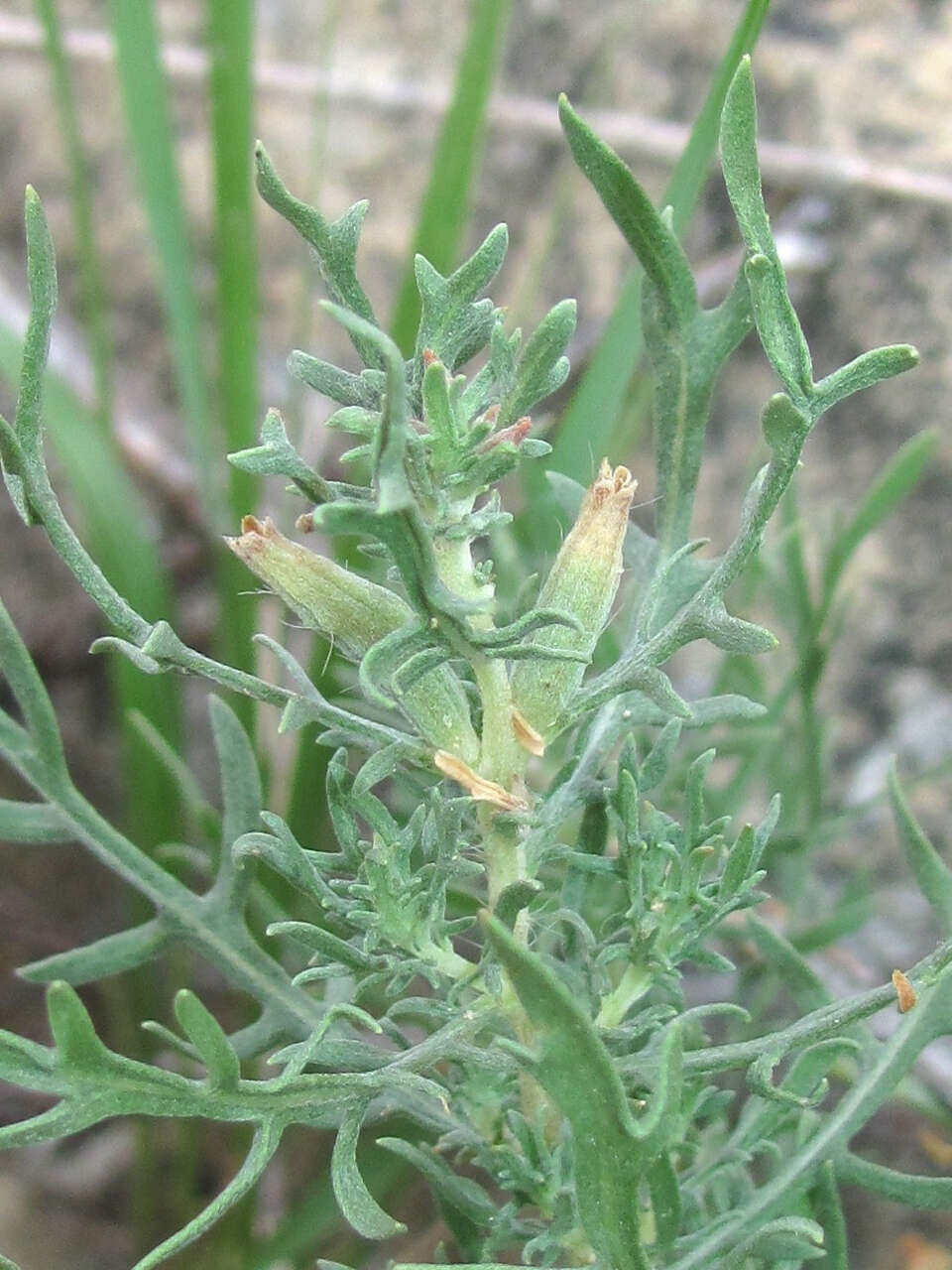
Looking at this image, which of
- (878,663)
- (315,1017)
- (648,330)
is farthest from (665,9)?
(315,1017)


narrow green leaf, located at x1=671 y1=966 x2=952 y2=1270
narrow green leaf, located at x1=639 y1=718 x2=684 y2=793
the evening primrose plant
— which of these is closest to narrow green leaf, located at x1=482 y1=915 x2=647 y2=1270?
the evening primrose plant

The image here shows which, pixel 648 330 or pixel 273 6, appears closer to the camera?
pixel 648 330

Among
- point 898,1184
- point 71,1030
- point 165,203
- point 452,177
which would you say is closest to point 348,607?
point 71,1030

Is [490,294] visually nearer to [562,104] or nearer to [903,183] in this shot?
[903,183]

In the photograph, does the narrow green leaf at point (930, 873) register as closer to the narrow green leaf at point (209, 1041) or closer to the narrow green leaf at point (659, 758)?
the narrow green leaf at point (659, 758)

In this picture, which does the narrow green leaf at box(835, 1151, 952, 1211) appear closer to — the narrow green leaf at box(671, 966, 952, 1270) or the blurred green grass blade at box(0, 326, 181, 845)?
the narrow green leaf at box(671, 966, 952, 1270)

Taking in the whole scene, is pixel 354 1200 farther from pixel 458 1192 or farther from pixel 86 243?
pixel 86 243
